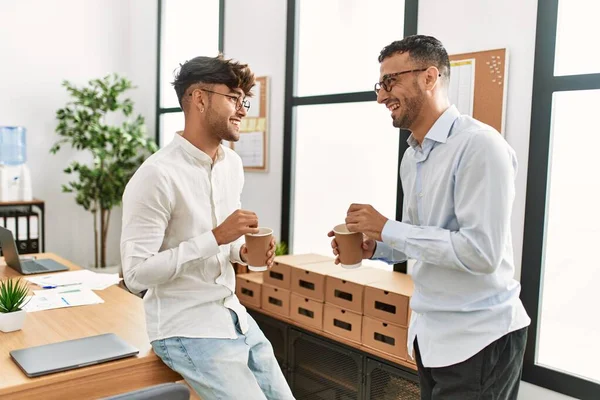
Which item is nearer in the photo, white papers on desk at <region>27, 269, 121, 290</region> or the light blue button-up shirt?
the light blue button-up shirt

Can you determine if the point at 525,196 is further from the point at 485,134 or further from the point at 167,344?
the point at 167,344

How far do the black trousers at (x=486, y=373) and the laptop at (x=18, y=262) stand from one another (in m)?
1.91

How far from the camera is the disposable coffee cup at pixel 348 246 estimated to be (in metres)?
1.65

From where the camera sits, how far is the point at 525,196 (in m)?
2.50

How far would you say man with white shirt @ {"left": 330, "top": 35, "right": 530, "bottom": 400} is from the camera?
4.62ft

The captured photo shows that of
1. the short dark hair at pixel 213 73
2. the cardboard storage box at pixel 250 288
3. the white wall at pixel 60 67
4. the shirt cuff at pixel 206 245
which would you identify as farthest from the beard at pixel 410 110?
the white wall at pixel 60 67

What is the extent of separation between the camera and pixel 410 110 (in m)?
1.63

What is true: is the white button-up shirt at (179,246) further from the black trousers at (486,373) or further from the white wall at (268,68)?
the white wall at (268,68)

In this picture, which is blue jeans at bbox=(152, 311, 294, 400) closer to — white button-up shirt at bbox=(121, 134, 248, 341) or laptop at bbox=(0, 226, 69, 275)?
white button-up shirt at bbox=(121, 134, 248, 341)

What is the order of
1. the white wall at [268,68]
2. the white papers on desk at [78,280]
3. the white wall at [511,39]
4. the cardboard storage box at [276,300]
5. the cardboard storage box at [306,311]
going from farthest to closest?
1. the white wall at [268,68]
2. the cardboard storage box at [276,300]
3. the cardboard storage box at [306,311]
4. the white wall at [511,39]
5. the white papers on desk at [78,280]

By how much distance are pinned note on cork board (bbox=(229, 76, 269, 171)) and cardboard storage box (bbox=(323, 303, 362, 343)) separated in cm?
144

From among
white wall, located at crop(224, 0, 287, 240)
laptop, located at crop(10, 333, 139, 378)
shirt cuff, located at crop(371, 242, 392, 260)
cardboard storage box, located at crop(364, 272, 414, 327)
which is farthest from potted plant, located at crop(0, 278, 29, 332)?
white wall, located at crop(224, 0, 287, 240)

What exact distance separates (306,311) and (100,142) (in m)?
2.75

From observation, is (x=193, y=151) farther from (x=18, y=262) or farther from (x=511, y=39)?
(x=511, y=39)
